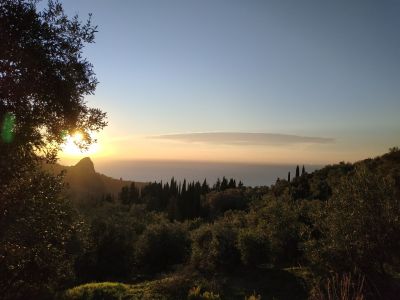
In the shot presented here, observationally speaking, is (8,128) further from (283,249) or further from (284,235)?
(283,249)

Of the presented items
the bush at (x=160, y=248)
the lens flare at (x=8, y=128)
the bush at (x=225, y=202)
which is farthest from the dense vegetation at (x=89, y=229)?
the bush at (x=225, y=202)

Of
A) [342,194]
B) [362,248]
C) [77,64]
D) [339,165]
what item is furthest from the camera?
[339,165]

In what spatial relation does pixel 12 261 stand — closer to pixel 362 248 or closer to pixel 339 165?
pixel 362 248

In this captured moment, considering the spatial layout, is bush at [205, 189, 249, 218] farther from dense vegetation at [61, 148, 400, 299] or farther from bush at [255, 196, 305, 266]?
bush at [255, 196, 305, 266]

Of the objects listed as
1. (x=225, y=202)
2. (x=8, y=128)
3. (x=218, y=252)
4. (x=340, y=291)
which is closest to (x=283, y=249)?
(x=218, y=252)

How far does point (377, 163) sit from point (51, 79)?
61.7m

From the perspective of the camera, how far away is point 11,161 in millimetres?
9812

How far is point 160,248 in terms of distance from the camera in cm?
4525

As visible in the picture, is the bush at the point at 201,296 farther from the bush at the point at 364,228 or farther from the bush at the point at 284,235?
the bush at the point at 284,235

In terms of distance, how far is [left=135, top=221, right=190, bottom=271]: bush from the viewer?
45.2 metres

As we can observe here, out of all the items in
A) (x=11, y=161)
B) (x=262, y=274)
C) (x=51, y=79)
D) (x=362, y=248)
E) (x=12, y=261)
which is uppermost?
(x=51, y=79)

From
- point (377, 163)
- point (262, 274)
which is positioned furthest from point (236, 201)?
point (262, 274)

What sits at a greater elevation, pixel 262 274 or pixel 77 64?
pixel 77 64

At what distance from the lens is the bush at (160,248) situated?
45.2m
